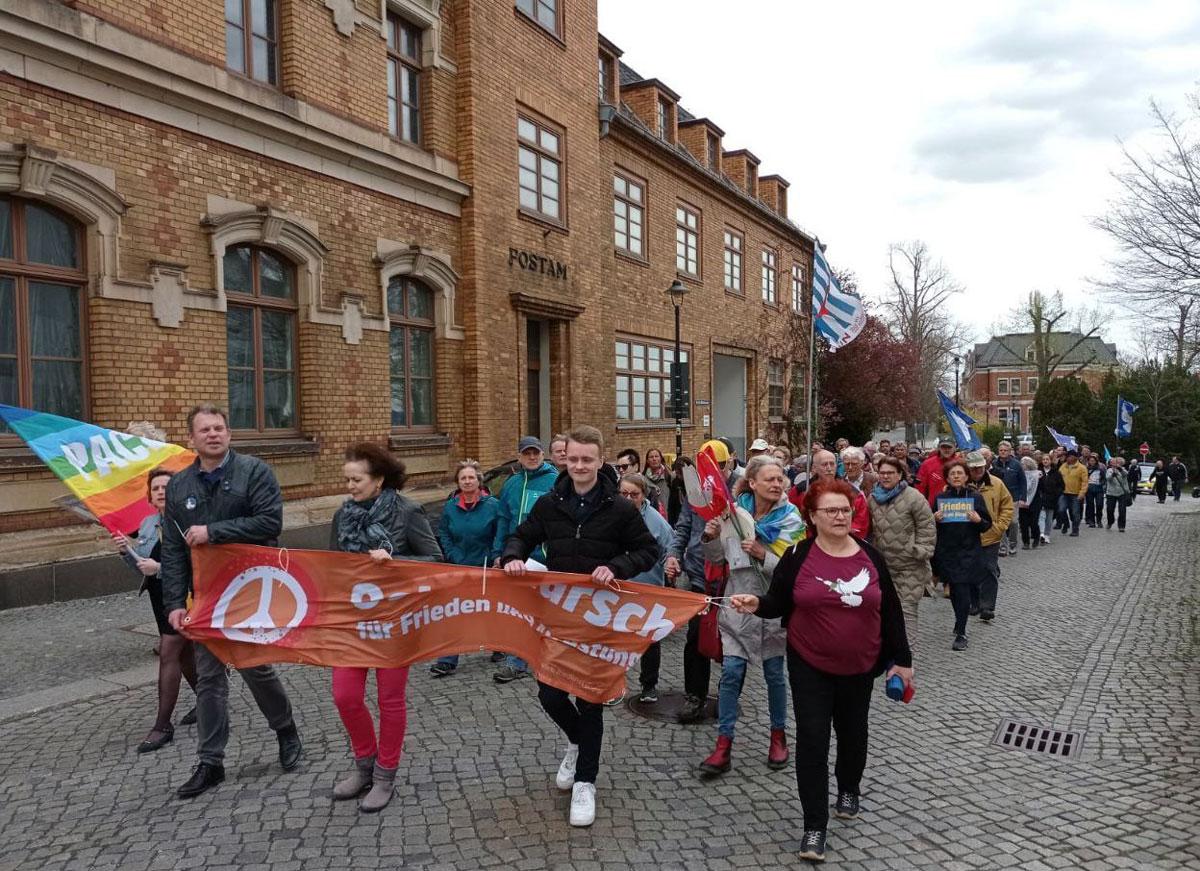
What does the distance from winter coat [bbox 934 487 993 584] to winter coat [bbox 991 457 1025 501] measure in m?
6.06

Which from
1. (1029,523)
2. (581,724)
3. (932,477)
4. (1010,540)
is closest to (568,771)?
(581,724)

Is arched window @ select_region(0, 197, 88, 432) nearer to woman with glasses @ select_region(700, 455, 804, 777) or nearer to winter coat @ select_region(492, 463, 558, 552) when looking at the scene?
winter coat @ select_region(492, 463, 558, 552)

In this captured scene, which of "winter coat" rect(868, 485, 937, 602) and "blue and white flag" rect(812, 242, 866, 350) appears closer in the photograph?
"winter coat" rect(868, 485, 937, 602)

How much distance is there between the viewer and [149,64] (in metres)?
9.30

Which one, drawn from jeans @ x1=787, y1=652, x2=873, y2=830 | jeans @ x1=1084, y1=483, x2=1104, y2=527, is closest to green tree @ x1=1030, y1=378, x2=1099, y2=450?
jeans @ x1=1084, y1=483, x2=1104, y2=527

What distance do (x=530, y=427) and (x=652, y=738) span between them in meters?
12.2

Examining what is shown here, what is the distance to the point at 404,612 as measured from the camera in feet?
14.3

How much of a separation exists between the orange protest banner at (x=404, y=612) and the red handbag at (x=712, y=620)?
1.71ft

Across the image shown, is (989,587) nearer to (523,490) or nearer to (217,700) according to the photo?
(523,490)

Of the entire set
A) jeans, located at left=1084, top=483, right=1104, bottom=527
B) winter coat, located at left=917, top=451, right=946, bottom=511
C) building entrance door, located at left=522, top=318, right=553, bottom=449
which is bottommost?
jeans, located at left=1084, top=483, right=1104, bottom=527

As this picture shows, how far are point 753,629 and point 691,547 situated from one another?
3.35ft

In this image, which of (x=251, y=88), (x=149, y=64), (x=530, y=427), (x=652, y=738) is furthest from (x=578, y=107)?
(x=652, y=738)

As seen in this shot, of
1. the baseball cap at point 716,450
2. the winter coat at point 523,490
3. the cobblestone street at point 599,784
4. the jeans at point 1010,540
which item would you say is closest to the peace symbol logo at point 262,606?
the cobblestone street at point 599,784

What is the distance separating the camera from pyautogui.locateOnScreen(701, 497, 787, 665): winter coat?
4535 mm
